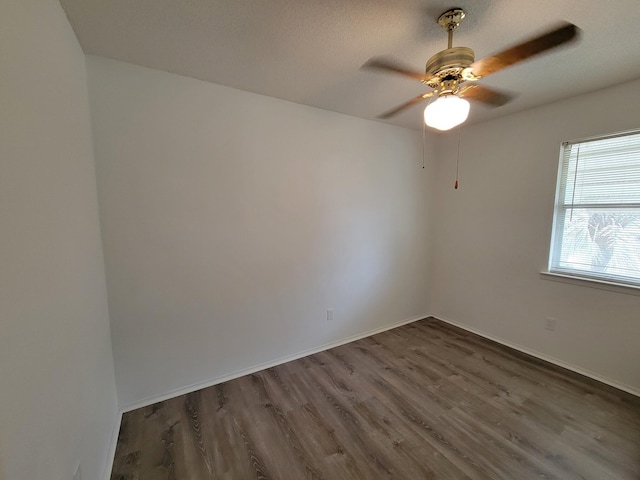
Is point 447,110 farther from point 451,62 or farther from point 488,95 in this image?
point 488,95

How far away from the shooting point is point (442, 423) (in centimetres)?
183

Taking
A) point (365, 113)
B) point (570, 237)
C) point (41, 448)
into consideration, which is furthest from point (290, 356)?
point (570, 237)

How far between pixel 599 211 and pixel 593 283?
63 cm

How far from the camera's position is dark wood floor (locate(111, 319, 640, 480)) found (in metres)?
1.52

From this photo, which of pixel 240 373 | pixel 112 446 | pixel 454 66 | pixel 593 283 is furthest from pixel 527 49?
pixel 112 446

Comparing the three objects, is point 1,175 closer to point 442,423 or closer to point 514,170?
point 442,423

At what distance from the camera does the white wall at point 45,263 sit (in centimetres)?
73

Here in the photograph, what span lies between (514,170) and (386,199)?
1.34 m

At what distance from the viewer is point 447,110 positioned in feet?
4.42

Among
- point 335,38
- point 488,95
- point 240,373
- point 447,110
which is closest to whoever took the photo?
point 447,110

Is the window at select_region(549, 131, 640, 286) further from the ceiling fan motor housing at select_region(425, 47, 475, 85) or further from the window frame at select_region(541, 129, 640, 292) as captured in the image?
the ceiling fan motor housing at select_region(425, 47, 475, 85)

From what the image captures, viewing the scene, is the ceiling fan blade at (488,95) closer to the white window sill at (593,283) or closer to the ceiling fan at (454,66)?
the ceiling fan at (454,66)

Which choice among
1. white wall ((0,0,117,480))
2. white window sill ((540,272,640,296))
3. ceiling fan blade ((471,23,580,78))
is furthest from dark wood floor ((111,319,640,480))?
ceiling fan blade ((471,23,580,78))

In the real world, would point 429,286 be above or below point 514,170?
below
